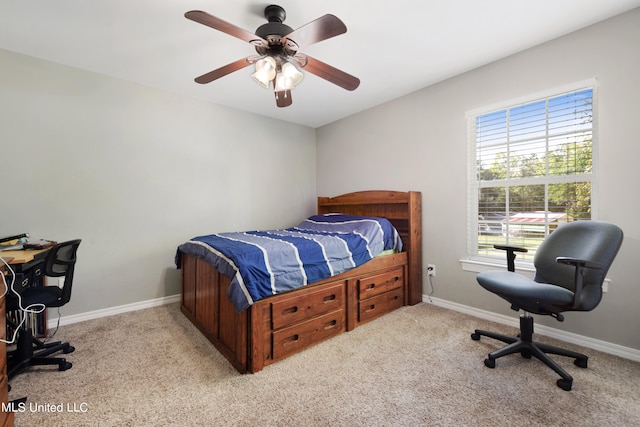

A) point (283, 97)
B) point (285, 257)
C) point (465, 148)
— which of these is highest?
point (283, 97)

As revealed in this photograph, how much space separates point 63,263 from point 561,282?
11.2 feet

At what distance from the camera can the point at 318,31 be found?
5.09 ft

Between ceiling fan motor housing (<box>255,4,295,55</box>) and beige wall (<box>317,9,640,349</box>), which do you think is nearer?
ceiling fan motor housing (<box>255,4,295,55</box>)

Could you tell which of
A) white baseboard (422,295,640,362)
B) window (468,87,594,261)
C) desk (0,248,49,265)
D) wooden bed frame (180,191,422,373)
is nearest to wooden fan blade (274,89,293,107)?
wooden bed frame (180,191,422,373)

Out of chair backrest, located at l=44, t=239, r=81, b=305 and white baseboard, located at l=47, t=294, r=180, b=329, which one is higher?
chair backrest, located at l=44, t=239, r=81, b=305

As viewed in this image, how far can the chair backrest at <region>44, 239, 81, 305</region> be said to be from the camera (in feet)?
5.76

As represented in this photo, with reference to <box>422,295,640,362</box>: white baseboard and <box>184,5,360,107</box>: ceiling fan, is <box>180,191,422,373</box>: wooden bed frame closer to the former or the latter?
<box>422,295,640,362</box>: white baseboard

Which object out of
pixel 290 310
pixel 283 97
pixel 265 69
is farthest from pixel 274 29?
pixel 290 310

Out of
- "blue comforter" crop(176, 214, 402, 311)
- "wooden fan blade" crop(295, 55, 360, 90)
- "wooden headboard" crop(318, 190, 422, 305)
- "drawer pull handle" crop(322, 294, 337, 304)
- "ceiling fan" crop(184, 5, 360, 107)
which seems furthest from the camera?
"wooden headboard" crop(318, 190, 422, 305)

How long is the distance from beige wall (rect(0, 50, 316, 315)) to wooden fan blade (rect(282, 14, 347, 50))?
80.4 inches

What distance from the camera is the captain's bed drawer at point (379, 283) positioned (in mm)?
2488

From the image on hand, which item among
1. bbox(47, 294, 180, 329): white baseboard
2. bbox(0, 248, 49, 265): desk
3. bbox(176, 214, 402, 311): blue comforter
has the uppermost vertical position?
bbox(0, 248, 49, 265): desk

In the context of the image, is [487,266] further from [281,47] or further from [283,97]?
[281,47]

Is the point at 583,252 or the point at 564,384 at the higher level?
the point at 583,252
